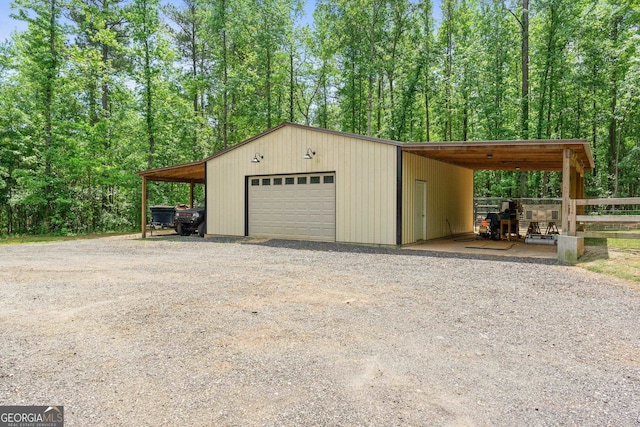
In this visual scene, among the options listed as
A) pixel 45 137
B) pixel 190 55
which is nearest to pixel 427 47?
pixel 190 55

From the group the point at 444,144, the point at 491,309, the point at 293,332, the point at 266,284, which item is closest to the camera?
the point at 293,332

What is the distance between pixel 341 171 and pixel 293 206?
2.03 meters

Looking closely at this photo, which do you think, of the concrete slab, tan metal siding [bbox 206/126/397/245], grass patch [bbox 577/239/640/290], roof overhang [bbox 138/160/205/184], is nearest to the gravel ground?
Result: grass patch [bbox 577/239/640/290]

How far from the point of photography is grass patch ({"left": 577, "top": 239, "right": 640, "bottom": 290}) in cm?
625

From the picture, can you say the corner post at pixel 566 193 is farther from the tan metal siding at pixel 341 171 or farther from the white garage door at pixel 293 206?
the white garage door at pixel 293 206

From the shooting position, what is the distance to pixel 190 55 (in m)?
23.9

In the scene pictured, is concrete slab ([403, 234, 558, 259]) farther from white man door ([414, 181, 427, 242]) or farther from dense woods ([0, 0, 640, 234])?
dense woods ([0, 0, 640, 234])

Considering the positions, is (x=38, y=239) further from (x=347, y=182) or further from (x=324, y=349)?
(x=324, y=349)

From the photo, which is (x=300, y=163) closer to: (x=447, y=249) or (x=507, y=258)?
(x=447, y=249)

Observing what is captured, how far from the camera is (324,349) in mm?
3102

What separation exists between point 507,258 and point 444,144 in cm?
292

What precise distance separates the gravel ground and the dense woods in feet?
41.7

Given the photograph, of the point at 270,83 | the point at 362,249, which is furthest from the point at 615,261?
the point at 270,83

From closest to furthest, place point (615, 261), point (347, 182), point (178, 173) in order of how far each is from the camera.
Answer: point (615, 261) < point (347, 182) < point (178, 173)
